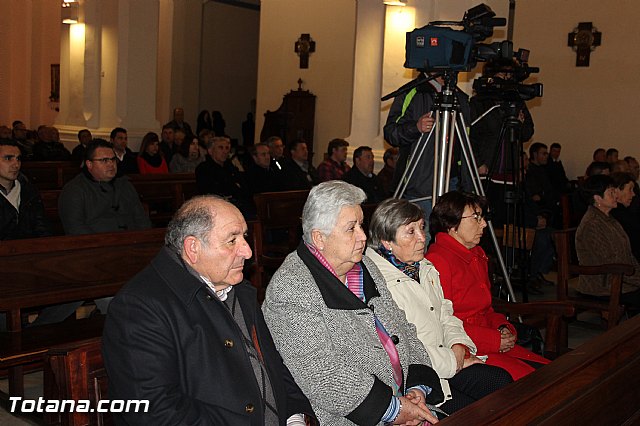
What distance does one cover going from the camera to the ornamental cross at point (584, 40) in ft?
34.4

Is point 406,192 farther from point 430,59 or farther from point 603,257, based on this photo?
point 603,257

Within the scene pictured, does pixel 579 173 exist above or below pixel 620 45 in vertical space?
below

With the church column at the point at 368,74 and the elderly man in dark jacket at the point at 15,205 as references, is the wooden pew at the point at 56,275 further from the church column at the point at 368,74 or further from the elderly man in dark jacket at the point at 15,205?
the church column at the point at 368,74

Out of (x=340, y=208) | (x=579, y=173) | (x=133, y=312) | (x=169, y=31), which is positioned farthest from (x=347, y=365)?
(x=169, y=31)

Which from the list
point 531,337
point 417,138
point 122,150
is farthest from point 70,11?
point 531,337

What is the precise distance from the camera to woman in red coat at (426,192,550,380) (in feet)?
11.2

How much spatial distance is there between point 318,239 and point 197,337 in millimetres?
681

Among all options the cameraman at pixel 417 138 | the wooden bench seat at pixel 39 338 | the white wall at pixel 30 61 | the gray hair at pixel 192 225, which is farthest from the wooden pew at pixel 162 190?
the white wall at pixel 30 61

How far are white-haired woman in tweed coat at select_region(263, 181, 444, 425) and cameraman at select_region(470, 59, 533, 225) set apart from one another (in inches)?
89.9

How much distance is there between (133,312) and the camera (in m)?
2.09

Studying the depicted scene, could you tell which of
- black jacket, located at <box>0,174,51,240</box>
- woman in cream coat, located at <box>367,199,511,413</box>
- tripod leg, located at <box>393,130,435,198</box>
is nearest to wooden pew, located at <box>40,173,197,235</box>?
black jacket, located at <box>0,174,51,240</box>

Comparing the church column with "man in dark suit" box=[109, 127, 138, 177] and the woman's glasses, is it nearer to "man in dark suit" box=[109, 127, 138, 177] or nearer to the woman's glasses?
"man in dark suit" box=[109, 127, 138, 177]

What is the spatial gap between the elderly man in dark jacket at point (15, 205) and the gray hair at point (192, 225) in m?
2.41

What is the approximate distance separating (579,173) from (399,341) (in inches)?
341
